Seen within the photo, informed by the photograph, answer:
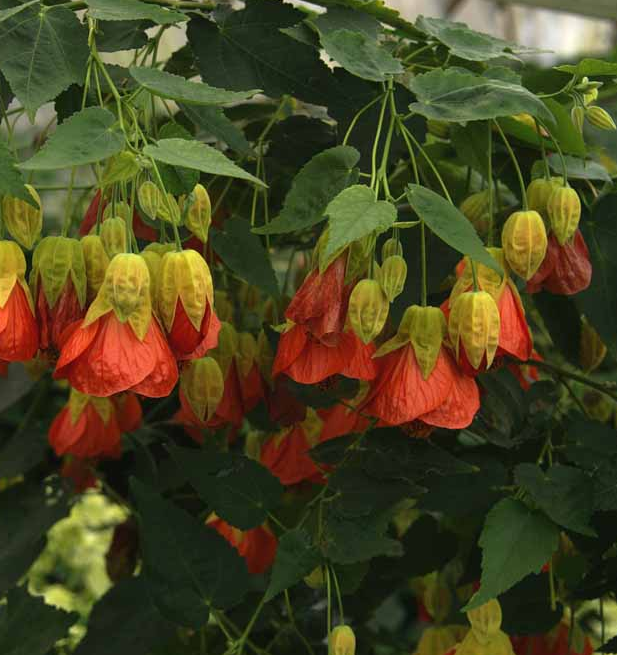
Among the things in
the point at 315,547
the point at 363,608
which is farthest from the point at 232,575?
the point at 363,608

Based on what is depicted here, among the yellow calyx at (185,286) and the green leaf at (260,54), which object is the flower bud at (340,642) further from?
the green leaf at (260,54)

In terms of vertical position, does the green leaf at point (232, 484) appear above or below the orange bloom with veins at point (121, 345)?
below

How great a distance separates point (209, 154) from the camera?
19.4 inches

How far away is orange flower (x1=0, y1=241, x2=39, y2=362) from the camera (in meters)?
0.54

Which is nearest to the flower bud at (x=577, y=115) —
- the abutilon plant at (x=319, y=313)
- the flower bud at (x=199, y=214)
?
the abutilon plant at (x=319, y=313)

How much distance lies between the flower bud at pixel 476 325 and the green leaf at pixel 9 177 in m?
0.24

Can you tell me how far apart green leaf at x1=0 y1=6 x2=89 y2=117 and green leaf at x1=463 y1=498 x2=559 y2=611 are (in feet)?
1.15

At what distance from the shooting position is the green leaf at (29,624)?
2.51 feet

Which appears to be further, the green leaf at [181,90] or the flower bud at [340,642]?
the flower bud at [340,642]

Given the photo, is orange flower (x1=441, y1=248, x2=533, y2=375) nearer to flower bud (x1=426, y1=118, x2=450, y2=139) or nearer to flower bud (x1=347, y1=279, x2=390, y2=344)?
flower bud (x1=347, y1=279, x2=390, y2=344)

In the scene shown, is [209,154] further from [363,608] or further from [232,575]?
[363,608]

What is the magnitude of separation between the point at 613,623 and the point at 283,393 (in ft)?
3.38

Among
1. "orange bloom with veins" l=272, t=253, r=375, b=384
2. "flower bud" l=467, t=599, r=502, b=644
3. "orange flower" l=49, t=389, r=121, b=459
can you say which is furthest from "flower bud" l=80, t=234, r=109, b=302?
"flower bud" l=467, t=599, r=502, b=644

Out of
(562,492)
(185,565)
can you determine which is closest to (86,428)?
(185,565)
